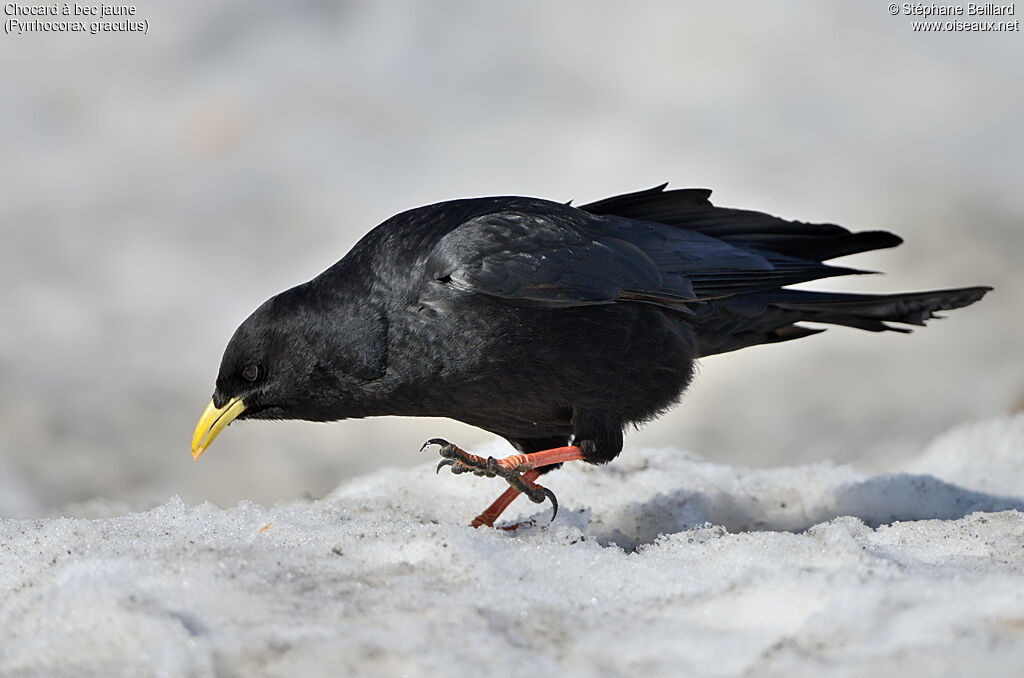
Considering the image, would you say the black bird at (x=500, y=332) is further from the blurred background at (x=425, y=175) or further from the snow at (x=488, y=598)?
the blurred background at (x=425, y=175)

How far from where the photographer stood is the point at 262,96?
36.8ft

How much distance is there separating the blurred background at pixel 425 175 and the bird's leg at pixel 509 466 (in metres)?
3.00

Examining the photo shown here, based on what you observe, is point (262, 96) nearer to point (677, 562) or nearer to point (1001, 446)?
point (1001, 446)

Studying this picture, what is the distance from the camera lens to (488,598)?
2641 mm

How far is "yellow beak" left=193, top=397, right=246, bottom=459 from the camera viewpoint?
158 inches

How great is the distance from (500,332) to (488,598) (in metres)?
1.35

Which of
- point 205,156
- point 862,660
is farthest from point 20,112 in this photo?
point 862,660

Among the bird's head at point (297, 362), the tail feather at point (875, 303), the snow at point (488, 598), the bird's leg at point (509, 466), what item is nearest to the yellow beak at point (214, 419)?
the bird's head at point (297, 362)

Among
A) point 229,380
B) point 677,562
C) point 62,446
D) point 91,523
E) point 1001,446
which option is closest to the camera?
point 677,562

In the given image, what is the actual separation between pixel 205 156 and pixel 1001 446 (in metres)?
8.40

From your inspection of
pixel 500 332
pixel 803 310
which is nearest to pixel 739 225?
pixel 803 310

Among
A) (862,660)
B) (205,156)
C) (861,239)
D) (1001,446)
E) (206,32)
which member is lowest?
(862,660)

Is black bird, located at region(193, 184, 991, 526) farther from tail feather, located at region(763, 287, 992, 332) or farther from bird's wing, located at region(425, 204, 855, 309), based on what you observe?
tail feather, located at region(763, 287, 992, 332)

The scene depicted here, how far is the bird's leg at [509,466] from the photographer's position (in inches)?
146
